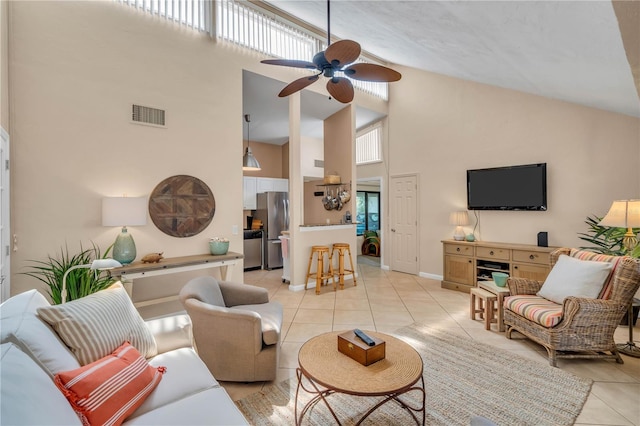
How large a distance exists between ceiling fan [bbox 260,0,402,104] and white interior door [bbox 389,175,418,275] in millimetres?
3356

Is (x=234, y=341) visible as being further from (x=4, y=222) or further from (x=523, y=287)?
(x=523, y=287)

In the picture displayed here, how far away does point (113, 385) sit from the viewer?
1.26 meters

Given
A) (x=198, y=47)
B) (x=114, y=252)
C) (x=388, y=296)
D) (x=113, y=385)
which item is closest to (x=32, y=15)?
(x=198, y=47)

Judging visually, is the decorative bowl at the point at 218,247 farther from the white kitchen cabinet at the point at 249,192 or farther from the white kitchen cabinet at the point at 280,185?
the white kitchen cabinet at the point at 280,185

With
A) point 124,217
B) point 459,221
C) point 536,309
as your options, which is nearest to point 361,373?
point 536,309

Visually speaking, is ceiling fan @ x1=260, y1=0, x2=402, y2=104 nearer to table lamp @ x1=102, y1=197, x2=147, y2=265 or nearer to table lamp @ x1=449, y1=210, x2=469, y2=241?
table lamp @ x1=102, y1=197, x2=147, y2=265

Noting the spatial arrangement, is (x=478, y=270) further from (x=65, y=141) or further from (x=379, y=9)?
(x=65, y=141)

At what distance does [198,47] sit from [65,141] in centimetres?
194

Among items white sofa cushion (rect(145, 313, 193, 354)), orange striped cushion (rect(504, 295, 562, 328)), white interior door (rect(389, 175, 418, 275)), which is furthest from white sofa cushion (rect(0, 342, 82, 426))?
white interior door (rect(389, 175, 418, 275))

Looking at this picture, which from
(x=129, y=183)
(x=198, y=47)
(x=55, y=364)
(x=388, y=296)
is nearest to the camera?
(x=55, y=364)

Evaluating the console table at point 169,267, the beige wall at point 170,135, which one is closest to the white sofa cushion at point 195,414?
the console table at point 169,267

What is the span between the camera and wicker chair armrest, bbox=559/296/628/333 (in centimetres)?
239

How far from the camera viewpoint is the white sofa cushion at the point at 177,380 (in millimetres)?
1385

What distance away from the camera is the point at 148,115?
136 inches
